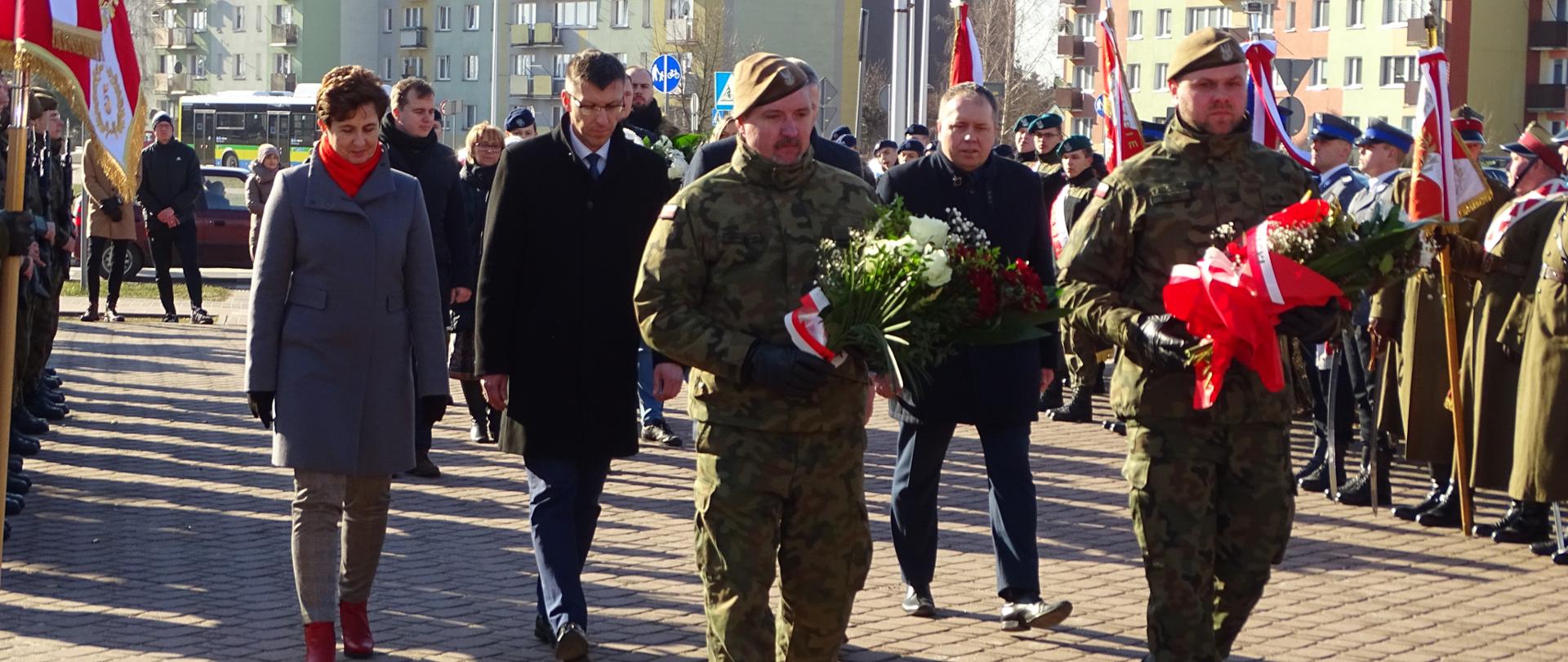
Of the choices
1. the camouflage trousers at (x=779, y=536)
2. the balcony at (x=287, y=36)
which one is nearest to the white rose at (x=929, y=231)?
the camouflage trousers at (x=779, y=536)

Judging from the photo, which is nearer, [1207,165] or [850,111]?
[1207,165]

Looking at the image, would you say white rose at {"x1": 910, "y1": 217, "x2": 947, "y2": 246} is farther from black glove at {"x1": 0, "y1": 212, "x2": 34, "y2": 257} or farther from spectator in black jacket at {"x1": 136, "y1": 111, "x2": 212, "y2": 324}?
spectator in black jacket at {"x1": 136, "y1": 111, "x2": 212, "y2": 324}

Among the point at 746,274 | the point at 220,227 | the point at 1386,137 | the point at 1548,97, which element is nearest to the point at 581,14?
the point at 1548,97

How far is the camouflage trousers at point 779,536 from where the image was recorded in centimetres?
530

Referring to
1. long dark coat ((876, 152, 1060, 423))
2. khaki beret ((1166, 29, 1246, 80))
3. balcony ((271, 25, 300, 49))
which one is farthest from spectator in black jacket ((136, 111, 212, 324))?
balcony ((271, 25, 300, 49))

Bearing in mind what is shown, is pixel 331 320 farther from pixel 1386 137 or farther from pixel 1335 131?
pixel 1335 131

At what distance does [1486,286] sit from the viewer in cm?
993

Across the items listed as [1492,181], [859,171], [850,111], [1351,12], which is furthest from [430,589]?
[850,111]

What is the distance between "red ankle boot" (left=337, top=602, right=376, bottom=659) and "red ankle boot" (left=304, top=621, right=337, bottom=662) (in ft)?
0.89

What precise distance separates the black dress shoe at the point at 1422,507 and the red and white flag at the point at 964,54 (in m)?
3.65

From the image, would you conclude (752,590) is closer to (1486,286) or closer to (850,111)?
(1486,286)

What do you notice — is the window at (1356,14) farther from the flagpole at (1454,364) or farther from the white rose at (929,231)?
the white rose at (929,231)

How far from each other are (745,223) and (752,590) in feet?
3.24

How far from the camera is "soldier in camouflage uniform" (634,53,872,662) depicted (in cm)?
530
